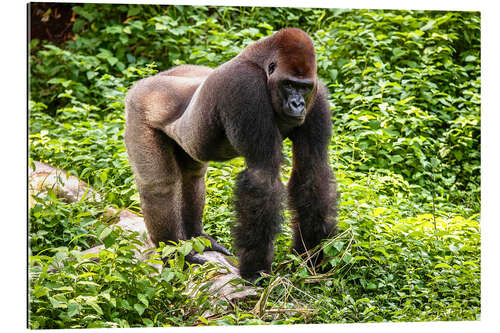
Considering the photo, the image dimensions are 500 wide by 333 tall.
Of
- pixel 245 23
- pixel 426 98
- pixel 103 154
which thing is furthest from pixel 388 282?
pixel 245 23

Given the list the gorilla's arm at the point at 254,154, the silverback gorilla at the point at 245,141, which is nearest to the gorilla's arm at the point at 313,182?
the silverback gorilla at the point at 245,141

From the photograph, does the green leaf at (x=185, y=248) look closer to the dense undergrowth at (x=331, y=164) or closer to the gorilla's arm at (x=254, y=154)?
the dense undergrowth at (x=331, y=164)

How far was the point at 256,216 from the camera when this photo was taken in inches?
121

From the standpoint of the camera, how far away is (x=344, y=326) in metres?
3.11

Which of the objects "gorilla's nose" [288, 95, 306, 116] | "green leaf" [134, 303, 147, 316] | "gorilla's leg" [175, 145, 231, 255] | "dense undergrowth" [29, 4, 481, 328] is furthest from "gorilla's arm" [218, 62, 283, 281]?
"gorilla's leg" [175, 145, 231, 255]

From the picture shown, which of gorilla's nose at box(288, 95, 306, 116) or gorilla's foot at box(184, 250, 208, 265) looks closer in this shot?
gorilla's nose at box(288, 95, 306, 116)

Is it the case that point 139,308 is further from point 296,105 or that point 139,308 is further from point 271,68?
point 271,68

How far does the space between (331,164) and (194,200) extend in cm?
100

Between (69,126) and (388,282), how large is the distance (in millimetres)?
2758

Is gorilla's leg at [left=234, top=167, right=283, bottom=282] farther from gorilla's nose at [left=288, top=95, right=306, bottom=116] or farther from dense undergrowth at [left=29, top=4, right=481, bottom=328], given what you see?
gorilla's nose at [left=288, top=95, right=306, bottom=116]

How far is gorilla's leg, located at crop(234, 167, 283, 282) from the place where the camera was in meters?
3.05

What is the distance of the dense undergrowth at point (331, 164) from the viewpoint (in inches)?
120

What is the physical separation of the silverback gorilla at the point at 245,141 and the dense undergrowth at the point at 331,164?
176mm
